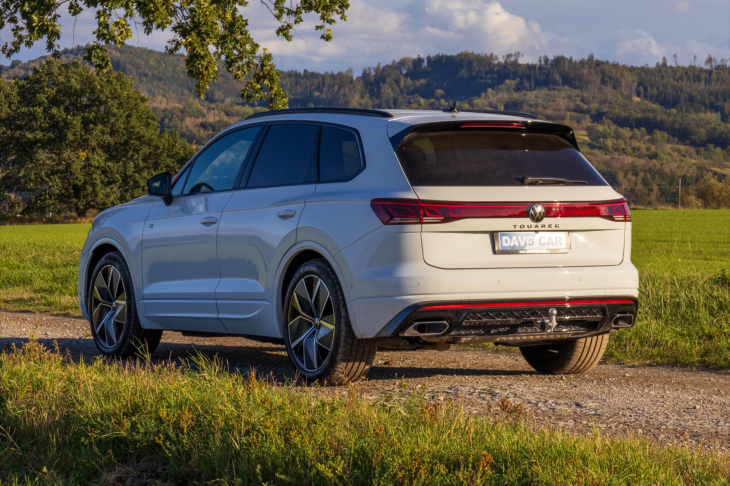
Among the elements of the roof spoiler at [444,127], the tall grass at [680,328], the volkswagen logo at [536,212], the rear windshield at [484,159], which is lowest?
the tall grass at [680,328]

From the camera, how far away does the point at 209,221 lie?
23.9 ft

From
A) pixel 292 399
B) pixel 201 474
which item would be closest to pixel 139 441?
pixel 201 474

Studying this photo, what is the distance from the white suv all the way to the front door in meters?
0.03

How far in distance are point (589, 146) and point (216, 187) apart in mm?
178913

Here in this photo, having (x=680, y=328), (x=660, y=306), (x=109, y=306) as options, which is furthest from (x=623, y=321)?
(x=109, y=306)

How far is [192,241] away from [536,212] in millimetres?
2919

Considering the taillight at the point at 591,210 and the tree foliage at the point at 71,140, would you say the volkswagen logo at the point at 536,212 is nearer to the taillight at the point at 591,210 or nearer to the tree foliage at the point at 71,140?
the taillight at the point at 591,210

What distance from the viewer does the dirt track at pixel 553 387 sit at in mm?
5207

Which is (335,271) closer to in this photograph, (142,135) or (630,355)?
(630,355)

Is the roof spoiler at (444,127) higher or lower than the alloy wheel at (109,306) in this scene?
higher

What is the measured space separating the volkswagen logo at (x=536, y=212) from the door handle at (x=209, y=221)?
255 centimetres

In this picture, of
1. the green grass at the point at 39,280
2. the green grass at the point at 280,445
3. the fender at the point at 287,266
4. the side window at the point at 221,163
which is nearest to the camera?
the green grass at the point at 280,445

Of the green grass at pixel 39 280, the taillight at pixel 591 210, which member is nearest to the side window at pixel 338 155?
the taillight at pixel 591 210

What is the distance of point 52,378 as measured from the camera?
18.9 feet
